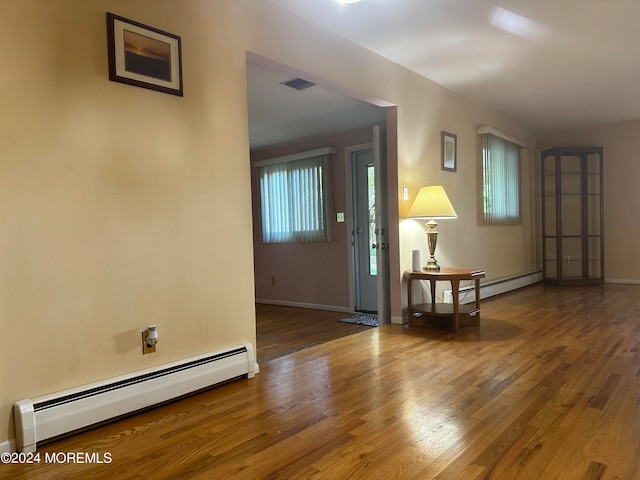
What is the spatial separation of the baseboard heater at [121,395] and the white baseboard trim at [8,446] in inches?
0.7

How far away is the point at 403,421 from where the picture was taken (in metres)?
2.01

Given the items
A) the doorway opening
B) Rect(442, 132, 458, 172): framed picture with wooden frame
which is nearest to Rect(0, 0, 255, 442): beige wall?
the doorway opening

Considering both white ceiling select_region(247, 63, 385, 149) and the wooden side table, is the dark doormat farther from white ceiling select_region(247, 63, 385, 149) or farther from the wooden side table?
white ceiling select_region(247, 63, 385, 149)

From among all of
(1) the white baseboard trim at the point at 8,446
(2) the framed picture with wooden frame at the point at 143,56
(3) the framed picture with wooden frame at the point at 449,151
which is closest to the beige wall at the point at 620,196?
(3) the framed picture with wooden frame at the point at 449,151

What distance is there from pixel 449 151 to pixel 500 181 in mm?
1462

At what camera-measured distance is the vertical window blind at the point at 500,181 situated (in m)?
5.39

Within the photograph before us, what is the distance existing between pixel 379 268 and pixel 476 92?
224cm

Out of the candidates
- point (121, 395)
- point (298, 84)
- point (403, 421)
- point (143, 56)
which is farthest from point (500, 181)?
point (121, 395)

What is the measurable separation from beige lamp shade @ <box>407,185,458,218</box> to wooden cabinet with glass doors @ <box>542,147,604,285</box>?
138 inches

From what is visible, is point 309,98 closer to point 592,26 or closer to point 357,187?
point 357,187

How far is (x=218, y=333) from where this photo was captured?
2.59 m

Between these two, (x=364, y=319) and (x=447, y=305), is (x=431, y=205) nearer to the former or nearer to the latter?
(x=447, y=305)

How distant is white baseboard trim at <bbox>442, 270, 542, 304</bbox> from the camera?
4.79m

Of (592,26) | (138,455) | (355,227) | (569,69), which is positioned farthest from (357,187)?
(138,455)
